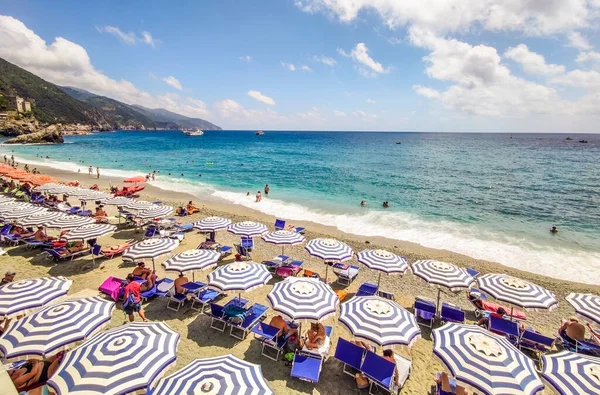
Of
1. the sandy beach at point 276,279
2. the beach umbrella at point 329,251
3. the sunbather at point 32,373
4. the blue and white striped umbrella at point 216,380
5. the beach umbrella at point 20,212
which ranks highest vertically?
the beach umbrella at point 329,251

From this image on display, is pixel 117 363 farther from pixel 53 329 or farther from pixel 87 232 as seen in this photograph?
pixel 87 232

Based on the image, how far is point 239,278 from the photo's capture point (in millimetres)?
8156

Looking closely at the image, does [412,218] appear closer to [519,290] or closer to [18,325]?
[519,290]

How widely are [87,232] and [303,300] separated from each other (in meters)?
10.0

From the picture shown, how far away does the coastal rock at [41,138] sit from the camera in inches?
3130

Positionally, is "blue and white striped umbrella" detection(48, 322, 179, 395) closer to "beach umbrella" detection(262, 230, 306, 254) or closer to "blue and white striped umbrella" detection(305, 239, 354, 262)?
"blue and white striped umbrella" detection(305, 239, 354, 262)

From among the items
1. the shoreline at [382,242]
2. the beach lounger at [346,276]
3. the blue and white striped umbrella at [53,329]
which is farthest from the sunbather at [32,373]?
the shoreline at [382,242]

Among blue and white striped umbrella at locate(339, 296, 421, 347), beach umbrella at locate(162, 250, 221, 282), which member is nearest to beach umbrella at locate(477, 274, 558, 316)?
blue and white striped umbrella at locate(339, 296, 421, 347)

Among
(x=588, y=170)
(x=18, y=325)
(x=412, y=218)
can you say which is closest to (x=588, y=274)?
(x=412, y=218)

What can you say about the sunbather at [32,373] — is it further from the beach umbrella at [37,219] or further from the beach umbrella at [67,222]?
the beach umbrella at [37,219]

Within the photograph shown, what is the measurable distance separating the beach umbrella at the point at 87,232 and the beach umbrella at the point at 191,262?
14.9 feet

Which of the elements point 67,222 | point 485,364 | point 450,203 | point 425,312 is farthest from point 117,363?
point 450,203

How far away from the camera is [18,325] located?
5.77 metres

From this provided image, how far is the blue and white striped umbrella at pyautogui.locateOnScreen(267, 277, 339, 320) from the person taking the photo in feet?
22.4
